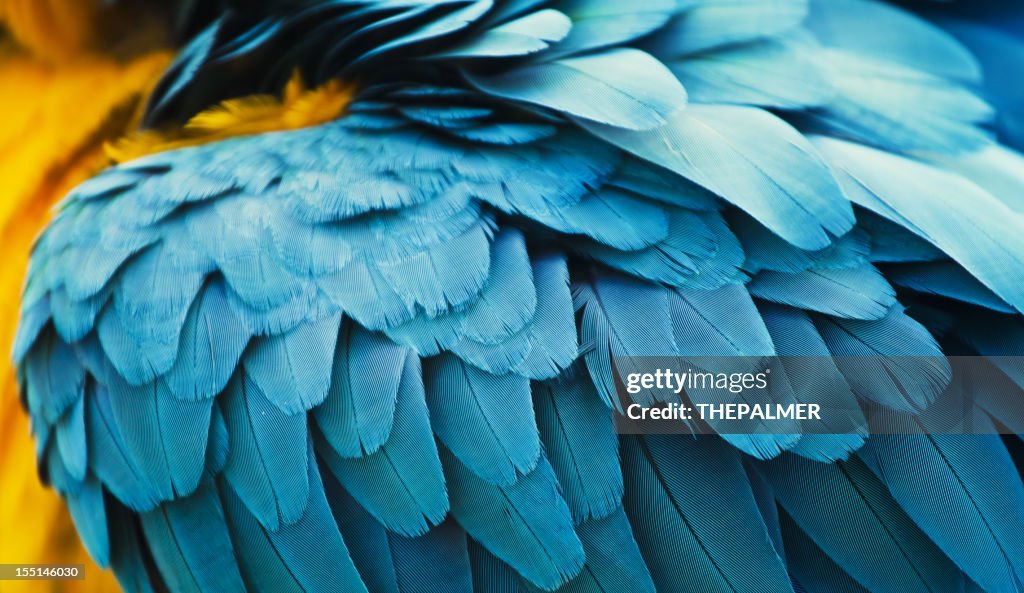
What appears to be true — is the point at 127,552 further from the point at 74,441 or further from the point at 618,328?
the point at 618,328

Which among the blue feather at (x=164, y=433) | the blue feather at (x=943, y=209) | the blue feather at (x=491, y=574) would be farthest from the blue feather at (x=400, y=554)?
the blue feather at (x=943, y=209)

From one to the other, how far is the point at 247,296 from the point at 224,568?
234 millimetres

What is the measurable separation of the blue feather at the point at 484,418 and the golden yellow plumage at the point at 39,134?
1.44 ft

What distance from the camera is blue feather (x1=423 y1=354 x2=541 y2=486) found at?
0.69 metres

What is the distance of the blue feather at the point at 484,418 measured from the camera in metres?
0.69

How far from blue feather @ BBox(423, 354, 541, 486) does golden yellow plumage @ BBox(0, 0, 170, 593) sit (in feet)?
1.44

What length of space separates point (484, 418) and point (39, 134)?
70cm

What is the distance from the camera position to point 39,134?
3.40ft

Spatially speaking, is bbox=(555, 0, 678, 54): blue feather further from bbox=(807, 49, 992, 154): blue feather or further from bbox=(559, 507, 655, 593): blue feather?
bbox=(559, 507, 655, 593): blue feather

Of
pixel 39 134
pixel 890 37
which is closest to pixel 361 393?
pixel 39 134

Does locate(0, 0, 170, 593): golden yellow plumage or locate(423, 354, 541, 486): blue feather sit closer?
locate(423, 354, 541, 486): blue feather

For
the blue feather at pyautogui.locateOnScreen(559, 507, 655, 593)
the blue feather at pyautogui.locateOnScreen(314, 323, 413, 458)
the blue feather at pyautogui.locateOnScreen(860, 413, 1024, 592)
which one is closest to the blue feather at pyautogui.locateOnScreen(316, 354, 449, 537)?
the blue feather at pyautogui.locateOnScreen(314, 323, 413, 458)

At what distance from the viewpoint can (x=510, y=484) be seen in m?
0.69

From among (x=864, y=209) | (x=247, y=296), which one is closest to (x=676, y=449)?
(x=864, y=209)
